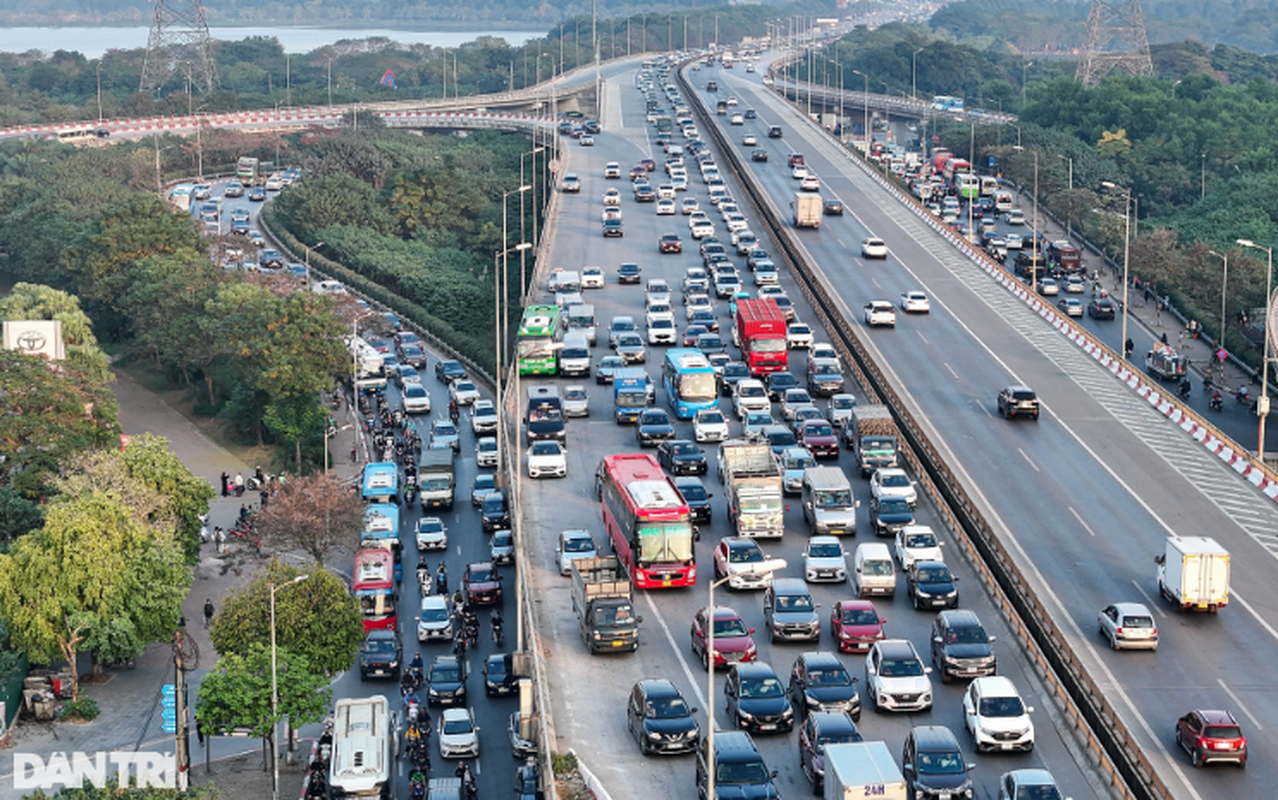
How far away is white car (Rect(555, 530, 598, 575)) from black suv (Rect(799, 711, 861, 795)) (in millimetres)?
14299

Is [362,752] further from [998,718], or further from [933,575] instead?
[933,575]

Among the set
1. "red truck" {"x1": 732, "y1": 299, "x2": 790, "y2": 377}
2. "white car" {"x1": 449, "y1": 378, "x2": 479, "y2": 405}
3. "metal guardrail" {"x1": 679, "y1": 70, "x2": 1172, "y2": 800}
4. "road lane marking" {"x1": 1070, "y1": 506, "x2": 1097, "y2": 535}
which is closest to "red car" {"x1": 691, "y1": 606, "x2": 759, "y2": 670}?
"metal guardrail" {"x1": 679, "y1": 70, "x2": 1172, "y2": 800}

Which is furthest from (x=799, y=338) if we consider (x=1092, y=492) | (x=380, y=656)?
(x=380, y=656)

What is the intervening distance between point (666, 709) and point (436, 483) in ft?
99.8

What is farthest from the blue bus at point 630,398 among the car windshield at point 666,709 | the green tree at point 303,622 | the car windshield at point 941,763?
the car windshield at point 941,763

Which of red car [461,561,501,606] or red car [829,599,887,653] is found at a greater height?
red car [829,599,887,653]

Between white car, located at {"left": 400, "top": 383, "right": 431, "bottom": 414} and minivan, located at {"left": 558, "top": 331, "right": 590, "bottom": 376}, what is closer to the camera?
minivan, located at {"left": 558, "top": 331, "right": 590, "bottom": 376}

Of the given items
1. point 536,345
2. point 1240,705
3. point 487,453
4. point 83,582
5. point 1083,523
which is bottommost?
point 83,582

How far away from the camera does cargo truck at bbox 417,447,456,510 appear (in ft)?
232

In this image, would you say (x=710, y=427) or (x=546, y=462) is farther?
(x=710, y=427)

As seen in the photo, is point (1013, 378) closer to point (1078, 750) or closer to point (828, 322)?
point (828, 322)

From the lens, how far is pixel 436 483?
70.9 metres

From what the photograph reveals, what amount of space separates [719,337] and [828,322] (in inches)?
259

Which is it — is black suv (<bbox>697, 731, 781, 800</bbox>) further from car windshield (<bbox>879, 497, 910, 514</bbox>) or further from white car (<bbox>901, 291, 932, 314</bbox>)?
white car (<bbox>901, 291, 932, 314</bbox>)
